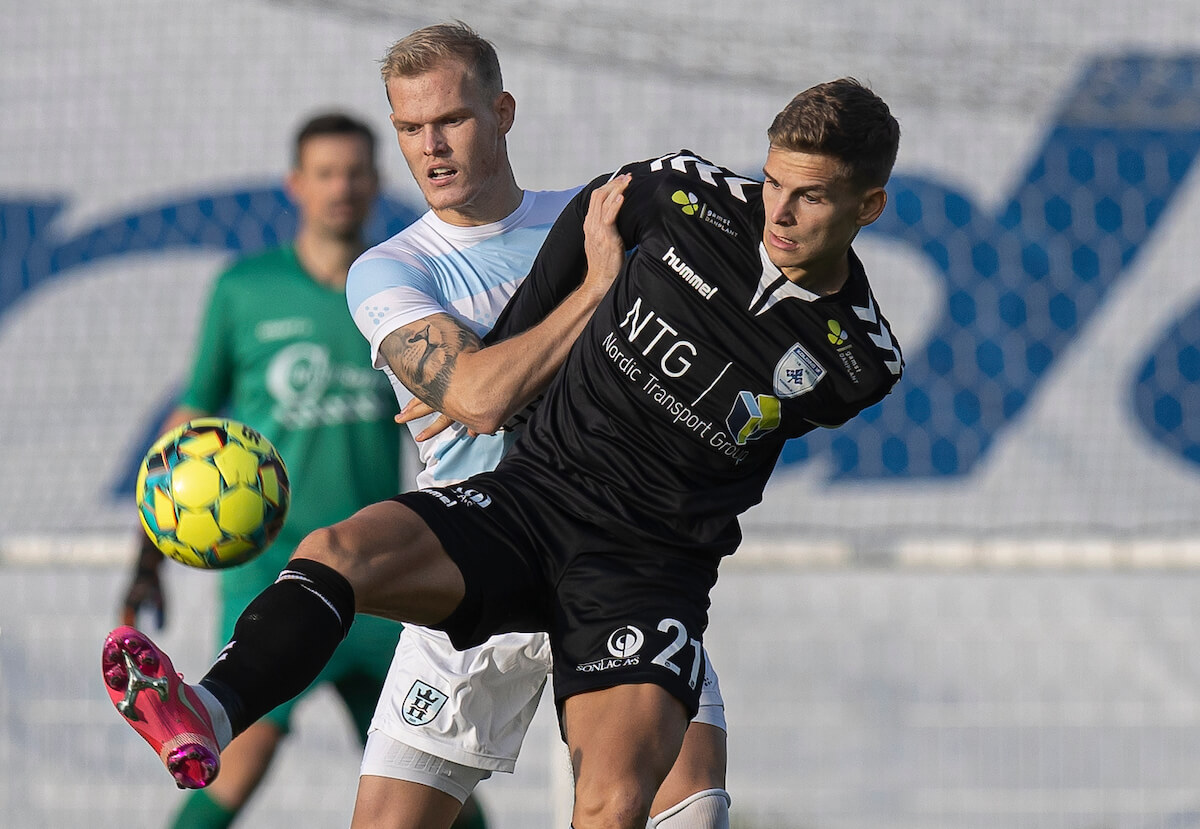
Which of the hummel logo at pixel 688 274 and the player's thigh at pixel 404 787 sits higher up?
the hummel logo at pixel 688 274

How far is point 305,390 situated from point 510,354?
2.29 metres

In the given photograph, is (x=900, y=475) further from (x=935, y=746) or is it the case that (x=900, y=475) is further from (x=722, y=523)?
(x=722, y=523)

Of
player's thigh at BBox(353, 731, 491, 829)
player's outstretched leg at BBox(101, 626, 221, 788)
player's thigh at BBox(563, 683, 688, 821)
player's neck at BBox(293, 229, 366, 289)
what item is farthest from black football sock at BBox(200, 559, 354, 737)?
player's neck at BBox(293, 229, 366, 289)

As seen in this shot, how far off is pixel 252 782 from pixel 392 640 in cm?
69

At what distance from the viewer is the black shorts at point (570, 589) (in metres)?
3.26

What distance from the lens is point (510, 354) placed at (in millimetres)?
3500

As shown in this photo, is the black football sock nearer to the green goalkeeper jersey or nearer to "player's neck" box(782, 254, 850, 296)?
"player's neck" box(782, 254, 850, 296)

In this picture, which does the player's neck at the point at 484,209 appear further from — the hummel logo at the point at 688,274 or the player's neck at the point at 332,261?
the player's neck at the point at 332,261

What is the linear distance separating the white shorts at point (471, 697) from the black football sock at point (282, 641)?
0.77 metres

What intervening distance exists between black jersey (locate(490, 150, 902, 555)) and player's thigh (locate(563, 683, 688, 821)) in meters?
0.37

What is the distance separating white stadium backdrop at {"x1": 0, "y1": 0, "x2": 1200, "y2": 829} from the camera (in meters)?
6.76

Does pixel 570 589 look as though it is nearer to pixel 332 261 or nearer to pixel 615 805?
pixel 615 805

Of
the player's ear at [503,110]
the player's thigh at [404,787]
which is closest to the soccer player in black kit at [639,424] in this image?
the player's ear at [503,110]

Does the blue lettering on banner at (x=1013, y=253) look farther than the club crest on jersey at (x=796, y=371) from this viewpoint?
Yes
